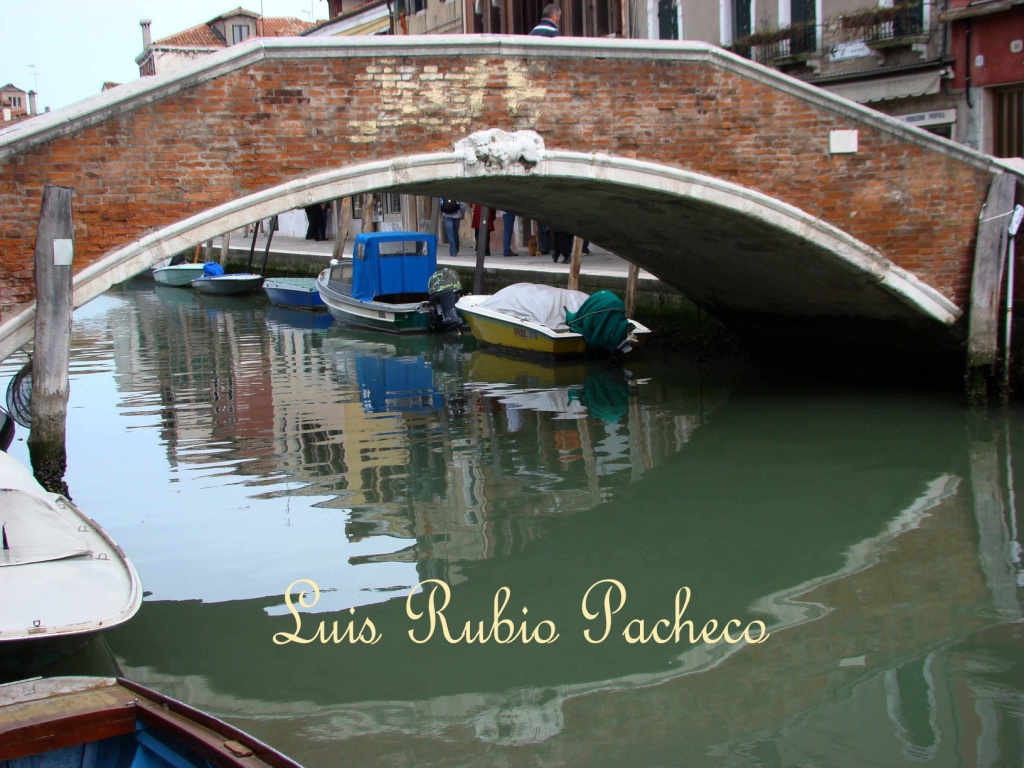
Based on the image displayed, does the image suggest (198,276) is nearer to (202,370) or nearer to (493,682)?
(202,370)

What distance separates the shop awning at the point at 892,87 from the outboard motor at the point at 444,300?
12.7 feet

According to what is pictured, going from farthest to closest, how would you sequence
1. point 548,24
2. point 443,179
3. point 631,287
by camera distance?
point 631,287, point 548,24, point 443,179

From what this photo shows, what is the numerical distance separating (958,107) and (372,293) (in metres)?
5.76

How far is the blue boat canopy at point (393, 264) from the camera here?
1180cm

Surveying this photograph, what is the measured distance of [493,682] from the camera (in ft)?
10.8

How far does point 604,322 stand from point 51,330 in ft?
15.4

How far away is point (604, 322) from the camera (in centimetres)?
884

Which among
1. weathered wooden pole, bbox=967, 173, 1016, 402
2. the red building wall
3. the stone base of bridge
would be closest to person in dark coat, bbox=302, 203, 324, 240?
the stone base of bridge

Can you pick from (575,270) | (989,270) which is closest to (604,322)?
(575,270)

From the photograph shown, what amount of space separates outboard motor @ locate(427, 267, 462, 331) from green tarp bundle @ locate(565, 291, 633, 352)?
8.39ft

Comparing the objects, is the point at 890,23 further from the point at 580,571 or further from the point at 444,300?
the point at 580,571

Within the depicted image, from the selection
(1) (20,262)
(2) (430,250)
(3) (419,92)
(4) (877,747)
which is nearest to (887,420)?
(3) (419,92)

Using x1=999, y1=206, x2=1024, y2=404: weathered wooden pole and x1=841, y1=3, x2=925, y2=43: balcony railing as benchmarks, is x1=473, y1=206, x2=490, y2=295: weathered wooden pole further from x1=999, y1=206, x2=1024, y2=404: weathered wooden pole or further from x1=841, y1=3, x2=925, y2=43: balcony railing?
x1=999, y1=206, x2=1024, y2=404: weathered wooden pole

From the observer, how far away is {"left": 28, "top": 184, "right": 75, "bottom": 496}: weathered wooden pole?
16.0 ft
